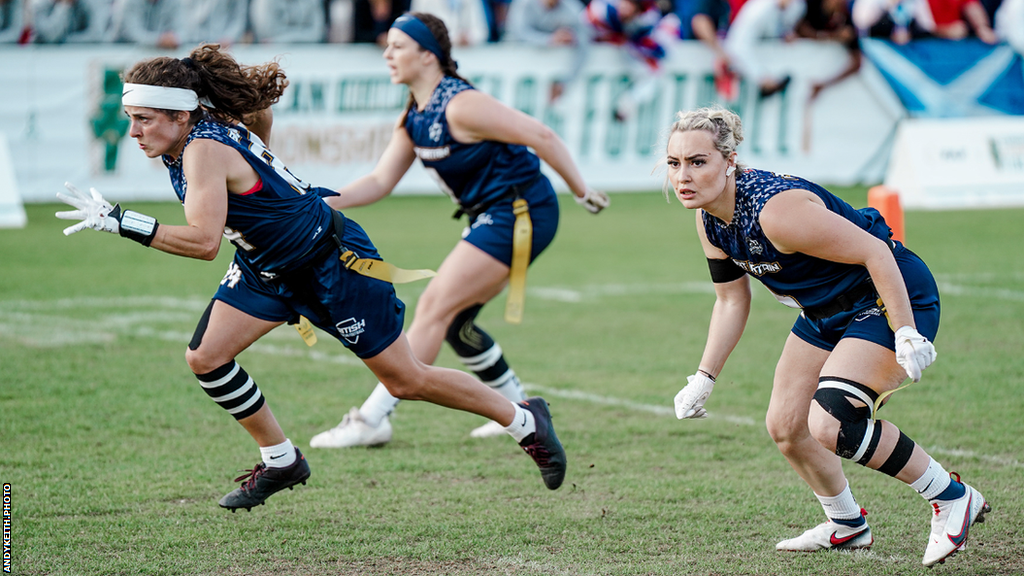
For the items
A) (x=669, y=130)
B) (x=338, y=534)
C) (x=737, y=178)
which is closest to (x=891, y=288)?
(x=737, y=178)

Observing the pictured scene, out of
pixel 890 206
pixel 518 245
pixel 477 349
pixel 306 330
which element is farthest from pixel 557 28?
pixel 306 330

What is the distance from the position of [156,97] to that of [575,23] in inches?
510

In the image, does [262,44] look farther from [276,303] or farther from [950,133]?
[276,303]

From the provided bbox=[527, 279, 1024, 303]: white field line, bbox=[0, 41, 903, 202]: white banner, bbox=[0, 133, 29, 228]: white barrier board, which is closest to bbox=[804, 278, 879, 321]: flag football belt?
bbox=[527, 279, 1024, 303]: white field line

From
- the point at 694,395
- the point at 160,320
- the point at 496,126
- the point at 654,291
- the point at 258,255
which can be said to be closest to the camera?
the point at 694,395

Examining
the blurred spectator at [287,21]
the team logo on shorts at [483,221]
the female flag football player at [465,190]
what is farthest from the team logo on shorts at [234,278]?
the blurred spectator at [287,21]

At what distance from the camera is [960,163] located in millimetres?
15852

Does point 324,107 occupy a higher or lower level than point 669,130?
lower

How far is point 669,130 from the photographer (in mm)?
4250

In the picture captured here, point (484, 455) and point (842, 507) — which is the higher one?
point (842, 507)

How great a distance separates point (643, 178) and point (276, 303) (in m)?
13.1

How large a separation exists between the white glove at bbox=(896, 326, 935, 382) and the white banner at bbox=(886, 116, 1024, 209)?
1252cm

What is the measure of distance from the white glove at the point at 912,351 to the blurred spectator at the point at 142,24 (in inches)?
523

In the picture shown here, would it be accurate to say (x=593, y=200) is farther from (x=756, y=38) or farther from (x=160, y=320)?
(x=756, y=38)
